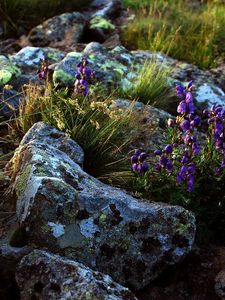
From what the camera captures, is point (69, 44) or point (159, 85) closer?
point (159, 85)

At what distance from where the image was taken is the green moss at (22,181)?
343cm

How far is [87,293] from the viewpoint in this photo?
8.77 feet

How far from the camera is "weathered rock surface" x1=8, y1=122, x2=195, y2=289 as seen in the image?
321cm

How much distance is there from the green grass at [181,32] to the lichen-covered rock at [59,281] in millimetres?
4829

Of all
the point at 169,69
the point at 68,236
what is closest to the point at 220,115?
the point at 68,236

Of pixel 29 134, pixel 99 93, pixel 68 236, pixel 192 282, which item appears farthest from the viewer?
pixel 99 93

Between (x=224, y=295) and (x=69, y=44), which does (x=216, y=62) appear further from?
(x=224, y=295)

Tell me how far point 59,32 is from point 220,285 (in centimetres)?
539

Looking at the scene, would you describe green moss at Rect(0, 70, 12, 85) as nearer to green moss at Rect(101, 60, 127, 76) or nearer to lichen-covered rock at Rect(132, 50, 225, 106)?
green moss at Rect(101, 60, 127, 76)

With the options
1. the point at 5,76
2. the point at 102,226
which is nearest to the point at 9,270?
the point at 102,226

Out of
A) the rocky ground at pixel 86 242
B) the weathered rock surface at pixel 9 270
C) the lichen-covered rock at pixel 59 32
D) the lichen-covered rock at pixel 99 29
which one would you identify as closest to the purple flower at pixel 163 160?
the rocky ground at pixel 86 242

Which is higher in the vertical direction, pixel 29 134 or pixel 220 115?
pixel 220 115

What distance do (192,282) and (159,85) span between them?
3.01 meters

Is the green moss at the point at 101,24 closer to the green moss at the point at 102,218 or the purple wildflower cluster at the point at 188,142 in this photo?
the purple wildflower cluster at the point at 188,142
